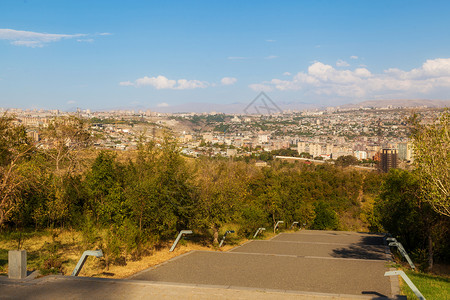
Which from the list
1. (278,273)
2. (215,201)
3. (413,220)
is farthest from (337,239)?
(278,273)

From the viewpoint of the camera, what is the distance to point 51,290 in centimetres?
607

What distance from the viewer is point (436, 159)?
8.82m

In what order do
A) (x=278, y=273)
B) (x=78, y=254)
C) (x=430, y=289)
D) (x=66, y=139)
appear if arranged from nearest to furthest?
(x=430, y=289)
(x=278, y=273)
(x=78, y=254)
(x=66, y=139)

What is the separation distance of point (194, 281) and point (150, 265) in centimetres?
194

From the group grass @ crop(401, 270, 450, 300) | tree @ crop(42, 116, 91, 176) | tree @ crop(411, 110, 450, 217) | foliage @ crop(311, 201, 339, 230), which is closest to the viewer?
grass @ crop(401, 270, 450, 300)

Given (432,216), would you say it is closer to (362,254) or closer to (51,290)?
(362,254)

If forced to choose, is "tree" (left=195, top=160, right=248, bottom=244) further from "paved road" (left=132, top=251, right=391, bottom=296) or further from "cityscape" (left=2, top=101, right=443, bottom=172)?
"cityscape" (left=2, top=101, right=443, bottom=172)

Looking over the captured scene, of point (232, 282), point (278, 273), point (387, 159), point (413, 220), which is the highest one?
point (232, 282)

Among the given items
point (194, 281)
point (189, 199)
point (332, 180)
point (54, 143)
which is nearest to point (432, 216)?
point (189, 199)

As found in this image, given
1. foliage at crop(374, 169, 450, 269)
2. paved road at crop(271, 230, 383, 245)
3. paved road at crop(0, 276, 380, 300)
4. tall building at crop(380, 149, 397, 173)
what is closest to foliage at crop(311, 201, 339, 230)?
foliage at crop(374, 169, 450, 269)

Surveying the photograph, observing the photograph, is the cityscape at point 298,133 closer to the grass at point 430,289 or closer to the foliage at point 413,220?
the foliage at point 413,220

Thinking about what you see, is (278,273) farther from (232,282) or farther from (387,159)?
(387,159)

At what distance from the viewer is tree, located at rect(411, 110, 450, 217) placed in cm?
861

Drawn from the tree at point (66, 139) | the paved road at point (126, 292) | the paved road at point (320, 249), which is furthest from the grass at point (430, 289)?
the tree at point (66, 139)
